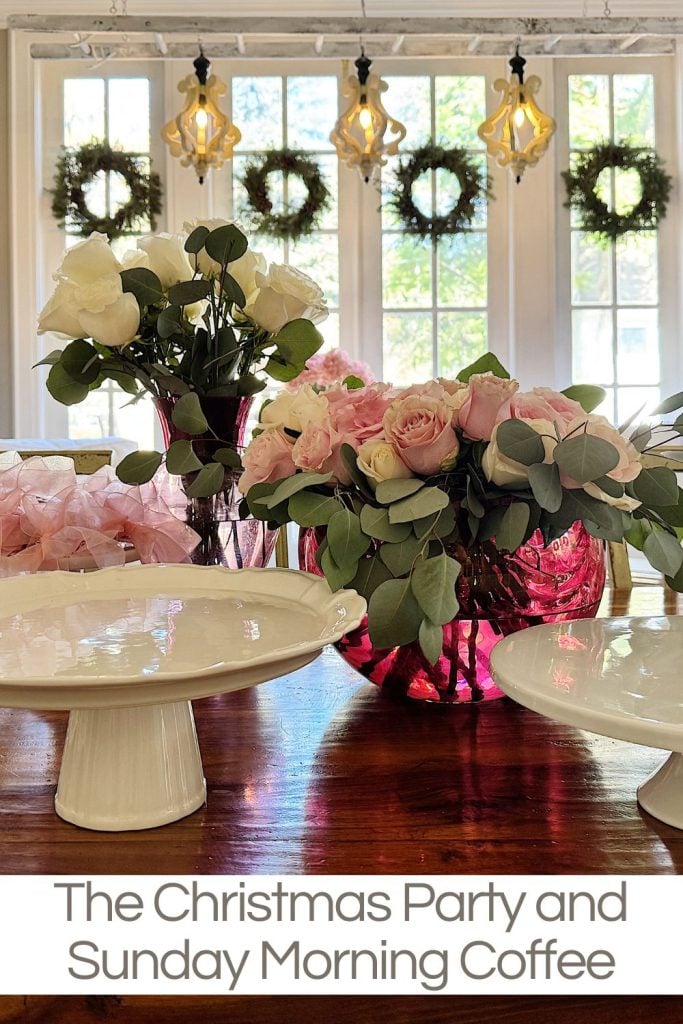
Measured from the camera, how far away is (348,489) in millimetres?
677

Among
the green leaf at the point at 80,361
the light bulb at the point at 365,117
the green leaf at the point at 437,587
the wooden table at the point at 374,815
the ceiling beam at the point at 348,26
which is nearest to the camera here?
the wooden table at the point at 374,815

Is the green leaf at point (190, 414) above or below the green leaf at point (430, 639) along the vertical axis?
above

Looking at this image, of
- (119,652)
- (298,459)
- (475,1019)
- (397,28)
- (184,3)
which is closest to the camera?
(475,1019)

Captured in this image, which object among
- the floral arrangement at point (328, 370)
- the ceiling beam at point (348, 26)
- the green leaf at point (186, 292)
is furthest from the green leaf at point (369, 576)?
the ceiling beam at point (348, 26)

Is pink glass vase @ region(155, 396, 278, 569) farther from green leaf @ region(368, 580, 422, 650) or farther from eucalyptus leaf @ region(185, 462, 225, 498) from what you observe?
green leaf @ region(368, 580, 422, 650)

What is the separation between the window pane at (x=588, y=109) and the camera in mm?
4047

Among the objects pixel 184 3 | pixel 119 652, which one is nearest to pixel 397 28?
pixel 184 3

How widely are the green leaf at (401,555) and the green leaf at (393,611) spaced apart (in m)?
0.02

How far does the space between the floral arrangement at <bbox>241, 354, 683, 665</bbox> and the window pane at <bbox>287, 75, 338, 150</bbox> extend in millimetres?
3712

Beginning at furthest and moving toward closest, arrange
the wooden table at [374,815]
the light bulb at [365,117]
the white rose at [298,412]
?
the light bulb at [365,117], the white rose at [298,412], the wooden table at [374,815]

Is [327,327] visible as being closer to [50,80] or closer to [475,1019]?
[50,80]

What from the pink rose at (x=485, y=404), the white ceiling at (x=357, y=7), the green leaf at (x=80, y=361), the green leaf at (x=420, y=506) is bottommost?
the green leaf at (x=420, y=506)

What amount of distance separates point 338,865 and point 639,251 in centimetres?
408

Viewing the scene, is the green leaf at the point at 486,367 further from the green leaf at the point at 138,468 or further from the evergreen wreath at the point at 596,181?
the evergreen wreath at the point at 596,181
